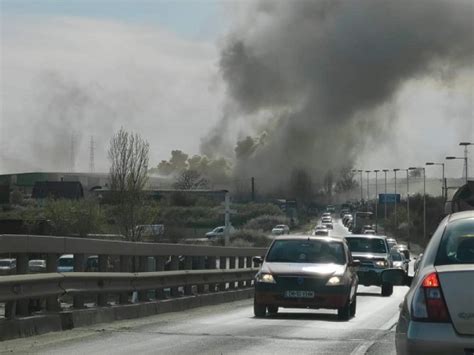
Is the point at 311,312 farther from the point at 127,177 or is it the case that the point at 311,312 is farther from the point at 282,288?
the point at 127,177

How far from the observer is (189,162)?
161625 millimetres

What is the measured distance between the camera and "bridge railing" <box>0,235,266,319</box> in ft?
44.7

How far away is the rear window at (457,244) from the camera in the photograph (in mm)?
7619

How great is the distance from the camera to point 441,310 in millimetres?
7098

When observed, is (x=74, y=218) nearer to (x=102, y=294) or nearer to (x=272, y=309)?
(x=272, y=309)

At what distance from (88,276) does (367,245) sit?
65.0 feet

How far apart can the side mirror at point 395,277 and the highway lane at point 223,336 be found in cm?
362

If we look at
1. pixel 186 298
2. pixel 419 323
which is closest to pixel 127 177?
pixel 186 298

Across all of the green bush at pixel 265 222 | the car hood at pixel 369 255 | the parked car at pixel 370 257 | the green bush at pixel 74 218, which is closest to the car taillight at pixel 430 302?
the parked car at pixel 370 257

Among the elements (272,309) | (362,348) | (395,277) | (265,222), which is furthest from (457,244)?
(265,222)

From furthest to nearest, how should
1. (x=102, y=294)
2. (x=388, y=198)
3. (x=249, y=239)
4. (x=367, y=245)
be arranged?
(x=388, y=198)
(x=249, y=239)
(x=367, y=245)
(x=102, y=294)

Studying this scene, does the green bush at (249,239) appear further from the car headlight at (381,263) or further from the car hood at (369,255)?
the car headlight at (381,263)

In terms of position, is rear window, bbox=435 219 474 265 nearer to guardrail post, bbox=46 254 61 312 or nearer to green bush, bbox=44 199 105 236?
guardrail post, bbox=46 254 61 312

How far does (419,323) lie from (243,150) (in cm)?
14842
